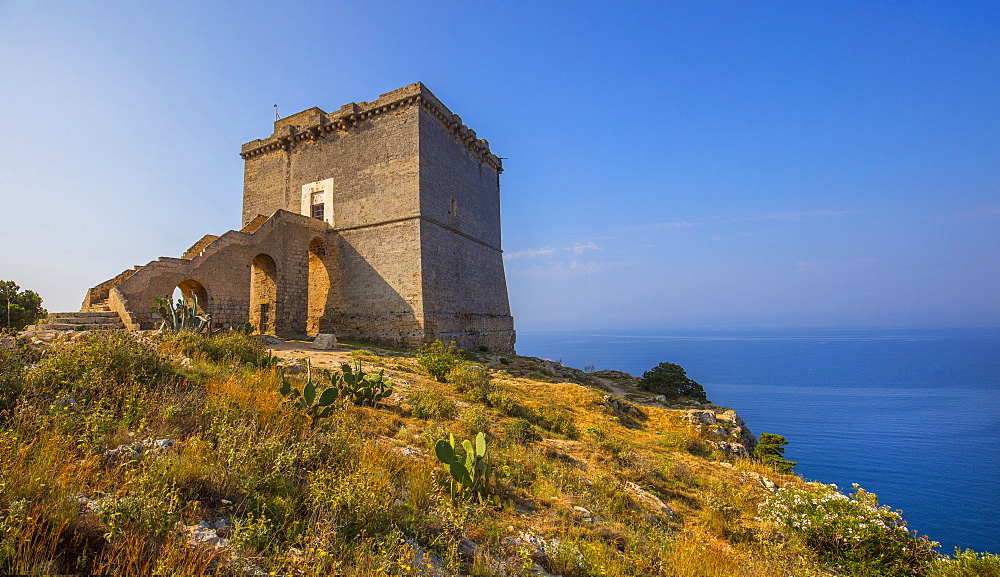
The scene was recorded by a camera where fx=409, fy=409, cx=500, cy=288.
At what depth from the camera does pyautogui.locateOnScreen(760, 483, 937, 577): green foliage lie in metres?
4.51

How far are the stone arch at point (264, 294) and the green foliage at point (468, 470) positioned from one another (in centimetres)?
1505

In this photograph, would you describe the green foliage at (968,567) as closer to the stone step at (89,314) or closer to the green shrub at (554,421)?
the green shrub at (554,421)

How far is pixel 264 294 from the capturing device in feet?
56.9

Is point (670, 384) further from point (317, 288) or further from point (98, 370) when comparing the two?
point (98, 370)

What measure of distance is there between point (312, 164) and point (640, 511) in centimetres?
2005

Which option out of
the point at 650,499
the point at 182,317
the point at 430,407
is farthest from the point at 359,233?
the point at 650,499

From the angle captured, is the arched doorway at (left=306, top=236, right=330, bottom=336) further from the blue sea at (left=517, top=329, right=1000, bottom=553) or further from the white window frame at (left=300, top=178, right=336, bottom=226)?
the blue sea at (left=517, top=329, right=1000, bottom=553)

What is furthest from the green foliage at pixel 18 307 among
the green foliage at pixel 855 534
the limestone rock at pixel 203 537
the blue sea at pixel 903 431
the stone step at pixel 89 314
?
the blue sea at pixel 903 431

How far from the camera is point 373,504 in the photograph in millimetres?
3135

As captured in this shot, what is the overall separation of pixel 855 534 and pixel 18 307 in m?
19.6

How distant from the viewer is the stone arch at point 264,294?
16.7 m

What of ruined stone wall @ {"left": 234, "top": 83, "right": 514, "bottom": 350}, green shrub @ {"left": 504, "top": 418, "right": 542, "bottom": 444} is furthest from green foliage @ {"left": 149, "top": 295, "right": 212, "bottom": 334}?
green shrub @ {"left": 504, "top": 418, "right": 542, "bottom": 444}

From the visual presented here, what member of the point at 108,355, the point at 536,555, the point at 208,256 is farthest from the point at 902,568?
the point at 208,256

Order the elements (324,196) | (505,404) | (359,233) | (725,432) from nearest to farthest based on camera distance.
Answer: (505,404) → (725,432) → (359,233) → (324,196)
